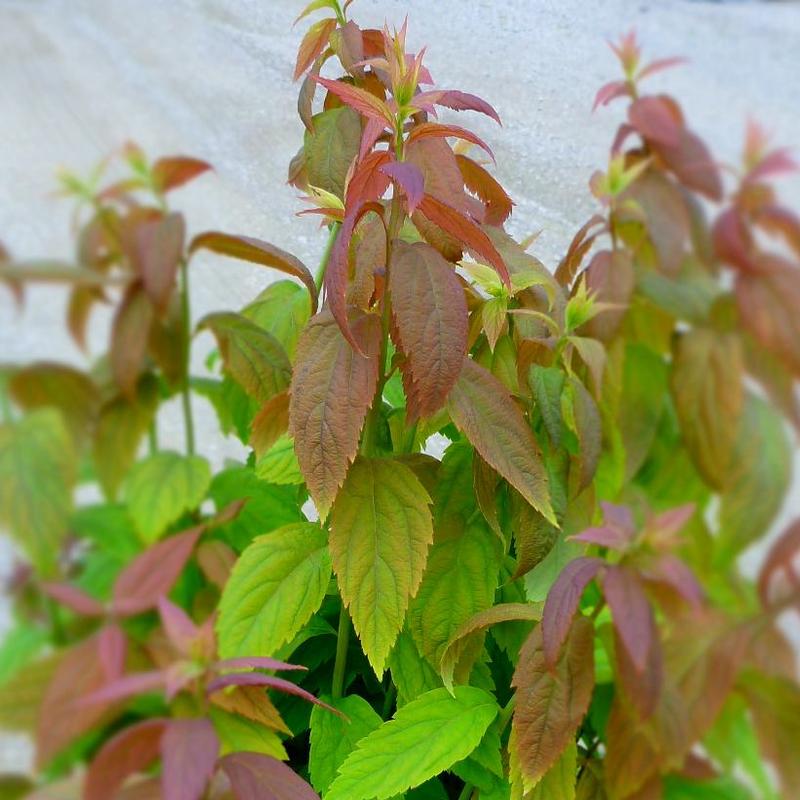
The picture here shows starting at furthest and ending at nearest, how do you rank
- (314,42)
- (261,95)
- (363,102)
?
(261,95)
(314,42)
(363,102)

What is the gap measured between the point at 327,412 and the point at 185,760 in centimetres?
17

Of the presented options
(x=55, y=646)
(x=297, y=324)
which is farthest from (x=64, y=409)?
(x=297, y=324)

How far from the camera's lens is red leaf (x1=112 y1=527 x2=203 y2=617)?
37 centimetres

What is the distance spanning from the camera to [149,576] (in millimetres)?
390

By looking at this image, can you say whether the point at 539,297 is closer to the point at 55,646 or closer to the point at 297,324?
the point at 297,324

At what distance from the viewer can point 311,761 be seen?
1.76 ft

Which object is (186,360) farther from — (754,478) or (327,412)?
(754,478)

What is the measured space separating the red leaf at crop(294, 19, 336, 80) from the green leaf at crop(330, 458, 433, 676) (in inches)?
9.8

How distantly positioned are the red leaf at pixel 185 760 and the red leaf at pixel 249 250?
242 mm

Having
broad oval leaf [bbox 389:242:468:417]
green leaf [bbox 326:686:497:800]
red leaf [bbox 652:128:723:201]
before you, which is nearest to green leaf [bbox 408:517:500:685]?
green leaf [bbox 326:686:497:800]

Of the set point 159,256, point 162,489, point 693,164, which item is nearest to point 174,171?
point 159,256

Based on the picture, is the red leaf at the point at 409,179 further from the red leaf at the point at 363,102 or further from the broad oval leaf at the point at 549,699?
the broad oval leaf at the point at 549,699

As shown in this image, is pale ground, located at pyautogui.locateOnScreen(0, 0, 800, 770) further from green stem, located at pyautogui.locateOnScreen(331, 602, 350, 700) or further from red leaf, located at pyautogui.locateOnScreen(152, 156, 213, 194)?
green stem, located at pyautogui.locateOnScreen(331, 602, 350, 700)

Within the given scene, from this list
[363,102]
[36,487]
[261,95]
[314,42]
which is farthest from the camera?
[261,95]
